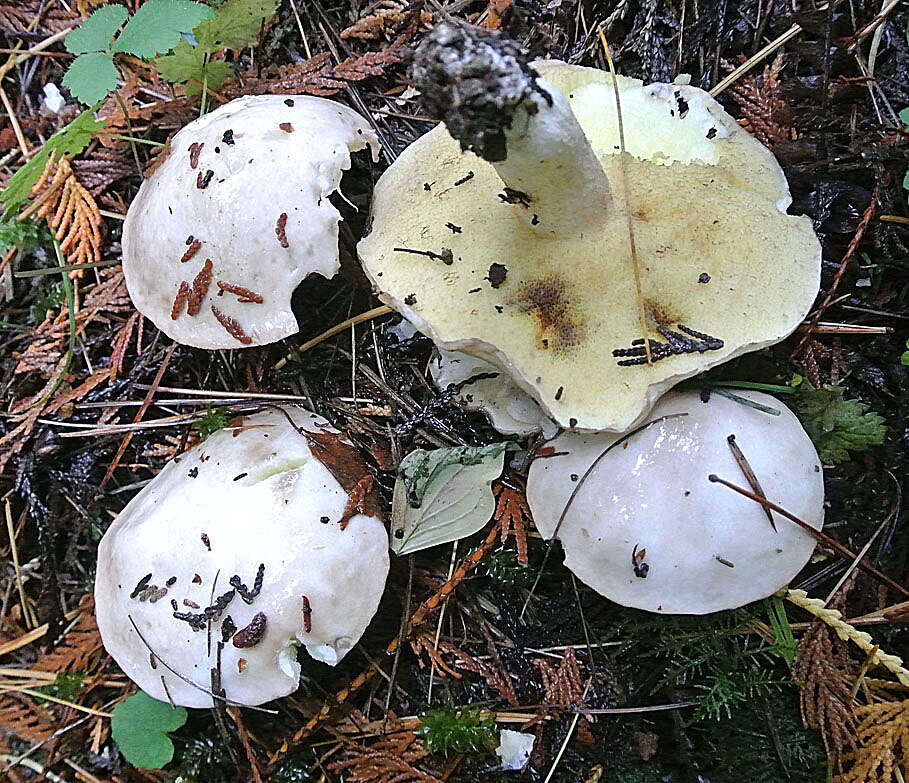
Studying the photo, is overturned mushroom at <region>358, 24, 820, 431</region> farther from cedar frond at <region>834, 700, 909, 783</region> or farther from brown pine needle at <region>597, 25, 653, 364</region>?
cedar frond at <region>834, 700, 909, 783</region>

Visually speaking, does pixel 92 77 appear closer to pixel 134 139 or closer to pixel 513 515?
pixel 134 139

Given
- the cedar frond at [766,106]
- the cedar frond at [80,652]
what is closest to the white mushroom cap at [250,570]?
the cedar frond at [80,652]

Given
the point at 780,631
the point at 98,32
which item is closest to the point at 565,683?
the point at 780,631

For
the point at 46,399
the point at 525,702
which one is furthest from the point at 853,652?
the point at 46,399

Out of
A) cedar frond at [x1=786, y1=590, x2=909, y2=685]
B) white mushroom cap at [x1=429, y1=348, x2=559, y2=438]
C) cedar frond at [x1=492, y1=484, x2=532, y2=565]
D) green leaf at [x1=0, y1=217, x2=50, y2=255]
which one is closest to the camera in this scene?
cedar frond at [x1=786, y1=590, x2=909, y2=685]

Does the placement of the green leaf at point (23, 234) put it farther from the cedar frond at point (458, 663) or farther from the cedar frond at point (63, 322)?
the cedar frond at point (458, 663)

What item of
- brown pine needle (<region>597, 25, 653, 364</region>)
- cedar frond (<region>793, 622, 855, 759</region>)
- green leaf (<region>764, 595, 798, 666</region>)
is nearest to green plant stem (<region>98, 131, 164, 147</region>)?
brown pine needle (<region>597, 25, 653, 364</region>)
